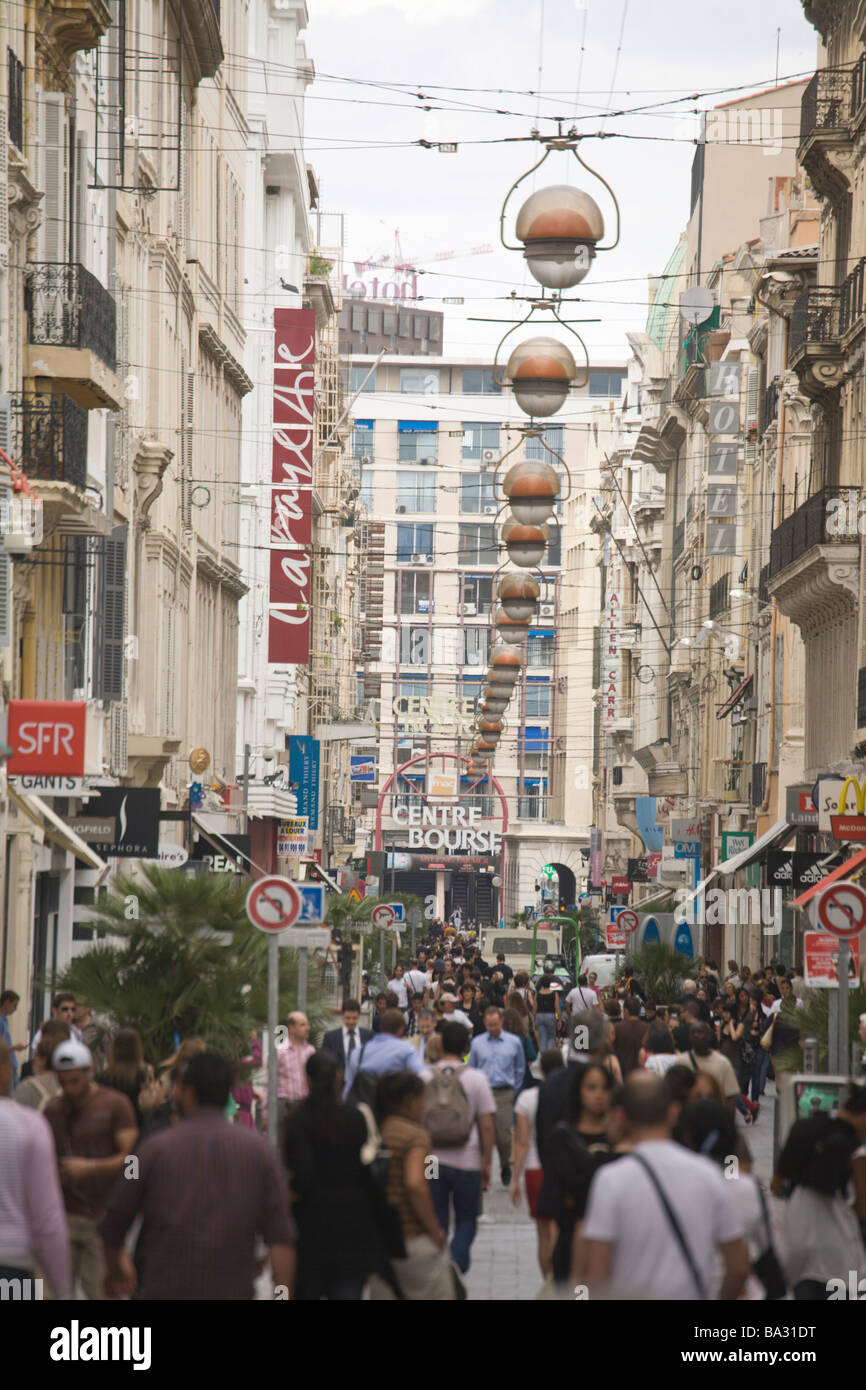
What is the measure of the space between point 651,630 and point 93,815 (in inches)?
2327

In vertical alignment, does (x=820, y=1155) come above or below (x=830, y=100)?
below

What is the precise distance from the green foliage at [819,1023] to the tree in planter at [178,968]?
398cm

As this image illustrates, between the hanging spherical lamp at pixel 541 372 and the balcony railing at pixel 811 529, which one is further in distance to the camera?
the balcony railing at pixel 811 529

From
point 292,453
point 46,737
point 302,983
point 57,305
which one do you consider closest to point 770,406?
point 292,453

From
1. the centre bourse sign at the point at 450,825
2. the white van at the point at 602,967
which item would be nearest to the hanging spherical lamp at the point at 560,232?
the white van at the point at 602,967

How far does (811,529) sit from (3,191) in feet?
60.1

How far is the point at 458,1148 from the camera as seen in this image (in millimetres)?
13609

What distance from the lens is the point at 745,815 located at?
189 feet

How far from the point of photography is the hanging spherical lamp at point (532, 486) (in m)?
21.2

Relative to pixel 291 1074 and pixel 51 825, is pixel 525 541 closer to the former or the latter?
pixel 51 825

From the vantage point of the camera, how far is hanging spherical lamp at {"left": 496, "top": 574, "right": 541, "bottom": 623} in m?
26.6

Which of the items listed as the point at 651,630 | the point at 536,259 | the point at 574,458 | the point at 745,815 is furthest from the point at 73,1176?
the point at 574,458

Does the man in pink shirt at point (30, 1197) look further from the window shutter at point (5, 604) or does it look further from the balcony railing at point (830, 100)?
the balcony railing at point (830, 100)

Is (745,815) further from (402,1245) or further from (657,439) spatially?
(402,1245)
